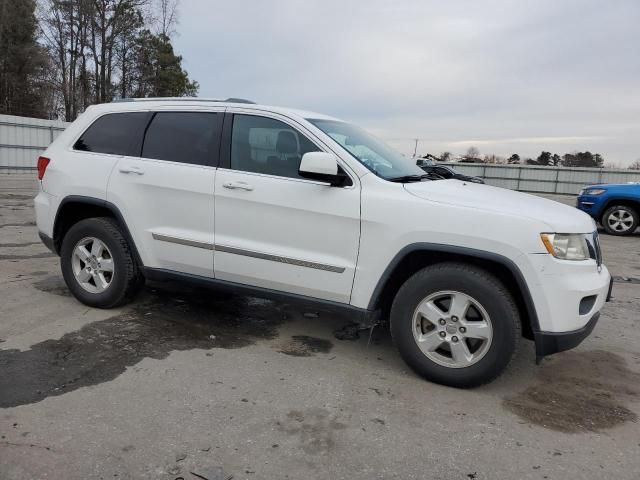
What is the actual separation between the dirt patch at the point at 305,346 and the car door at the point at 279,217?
0.52 meters

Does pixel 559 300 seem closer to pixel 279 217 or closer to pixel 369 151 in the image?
pixel 369 151

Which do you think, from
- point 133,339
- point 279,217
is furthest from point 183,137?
point 133,339

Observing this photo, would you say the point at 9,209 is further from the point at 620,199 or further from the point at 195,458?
the point at 620,199

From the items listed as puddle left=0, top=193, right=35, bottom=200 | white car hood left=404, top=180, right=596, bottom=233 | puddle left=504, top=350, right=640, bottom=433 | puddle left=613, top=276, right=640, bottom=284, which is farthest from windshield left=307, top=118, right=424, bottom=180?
puddle left=0, top=193, right=35, bottom=200

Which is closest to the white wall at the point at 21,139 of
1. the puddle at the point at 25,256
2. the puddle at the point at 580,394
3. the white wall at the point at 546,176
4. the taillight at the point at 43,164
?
the puddle at the point at 25,256

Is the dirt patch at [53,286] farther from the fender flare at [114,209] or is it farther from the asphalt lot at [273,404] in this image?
the fender flare at [114,209]

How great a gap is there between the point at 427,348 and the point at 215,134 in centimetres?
230

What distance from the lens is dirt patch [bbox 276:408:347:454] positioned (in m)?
2.65

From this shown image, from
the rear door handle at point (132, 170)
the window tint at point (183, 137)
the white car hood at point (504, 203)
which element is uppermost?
the window tint at point (183, 137)

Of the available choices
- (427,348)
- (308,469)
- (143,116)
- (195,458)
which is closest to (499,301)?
(427,348)

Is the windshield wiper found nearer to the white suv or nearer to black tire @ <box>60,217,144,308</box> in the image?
the white suv

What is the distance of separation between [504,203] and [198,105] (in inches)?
100

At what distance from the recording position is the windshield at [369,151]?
3.75 metres

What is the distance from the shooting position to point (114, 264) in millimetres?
4430
